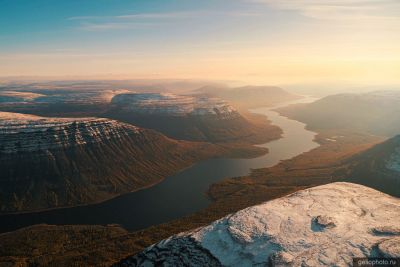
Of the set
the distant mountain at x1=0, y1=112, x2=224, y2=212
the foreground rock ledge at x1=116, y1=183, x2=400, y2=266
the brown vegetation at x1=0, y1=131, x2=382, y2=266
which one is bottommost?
the brown vegetation at x1=0, y1=131, x2=382, y2=266

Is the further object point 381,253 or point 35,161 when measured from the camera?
point 35,161

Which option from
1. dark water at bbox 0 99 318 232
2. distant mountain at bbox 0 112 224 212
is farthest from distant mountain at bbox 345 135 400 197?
distant mountain at bbox 0 112 224 212

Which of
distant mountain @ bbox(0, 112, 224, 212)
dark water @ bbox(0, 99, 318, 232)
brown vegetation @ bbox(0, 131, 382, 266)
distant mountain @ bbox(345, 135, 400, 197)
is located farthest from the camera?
distant mountain @ bbox(345, 135, 400, 197)

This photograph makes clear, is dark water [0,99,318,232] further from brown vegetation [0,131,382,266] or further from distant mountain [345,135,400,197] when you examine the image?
distant mountain [345,135,400,197]

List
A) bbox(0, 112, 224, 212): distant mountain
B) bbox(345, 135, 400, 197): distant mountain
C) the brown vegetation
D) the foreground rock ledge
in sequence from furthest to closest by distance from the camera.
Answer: bbox(345, 135, 400, 197): distant mountain
bbox(0, 112, 224, 212): distant mountain
the brown vegetation
the foreground rock ledge

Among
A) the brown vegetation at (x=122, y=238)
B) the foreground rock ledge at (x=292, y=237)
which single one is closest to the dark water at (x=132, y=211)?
the brown vegetation at (x=122, y=238)

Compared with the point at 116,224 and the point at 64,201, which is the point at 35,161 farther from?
the point at 116,224

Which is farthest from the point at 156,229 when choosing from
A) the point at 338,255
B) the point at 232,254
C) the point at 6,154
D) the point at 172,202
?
the point at 6,154

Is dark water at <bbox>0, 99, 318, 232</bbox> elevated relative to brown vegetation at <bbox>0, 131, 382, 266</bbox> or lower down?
lower down
